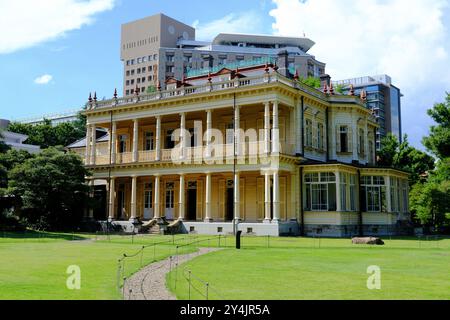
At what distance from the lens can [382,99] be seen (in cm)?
12412

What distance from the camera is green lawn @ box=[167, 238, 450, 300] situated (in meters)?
11.9

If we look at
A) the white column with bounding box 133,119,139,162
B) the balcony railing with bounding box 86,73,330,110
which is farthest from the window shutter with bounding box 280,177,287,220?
the white column with bounding box 133,119,139,162

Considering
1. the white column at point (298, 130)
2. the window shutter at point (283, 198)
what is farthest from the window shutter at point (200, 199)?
the white column at point (298, 130)

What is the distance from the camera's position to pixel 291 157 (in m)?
36.2

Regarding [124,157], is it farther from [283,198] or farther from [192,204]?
[283,198]

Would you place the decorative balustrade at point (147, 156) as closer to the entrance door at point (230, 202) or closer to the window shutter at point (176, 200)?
the window shutter at point (176, 200)

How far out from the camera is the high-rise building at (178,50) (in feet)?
405

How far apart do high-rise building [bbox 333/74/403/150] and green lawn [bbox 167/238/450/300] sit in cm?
10372

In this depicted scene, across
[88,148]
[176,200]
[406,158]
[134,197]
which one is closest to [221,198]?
[176,200]

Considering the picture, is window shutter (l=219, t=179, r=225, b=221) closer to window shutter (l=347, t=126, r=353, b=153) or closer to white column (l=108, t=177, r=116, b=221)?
white column (l=108, t=177, r=116, b=221)

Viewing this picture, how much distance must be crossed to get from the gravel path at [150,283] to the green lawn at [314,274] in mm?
337

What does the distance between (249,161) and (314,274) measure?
21.5 meters
